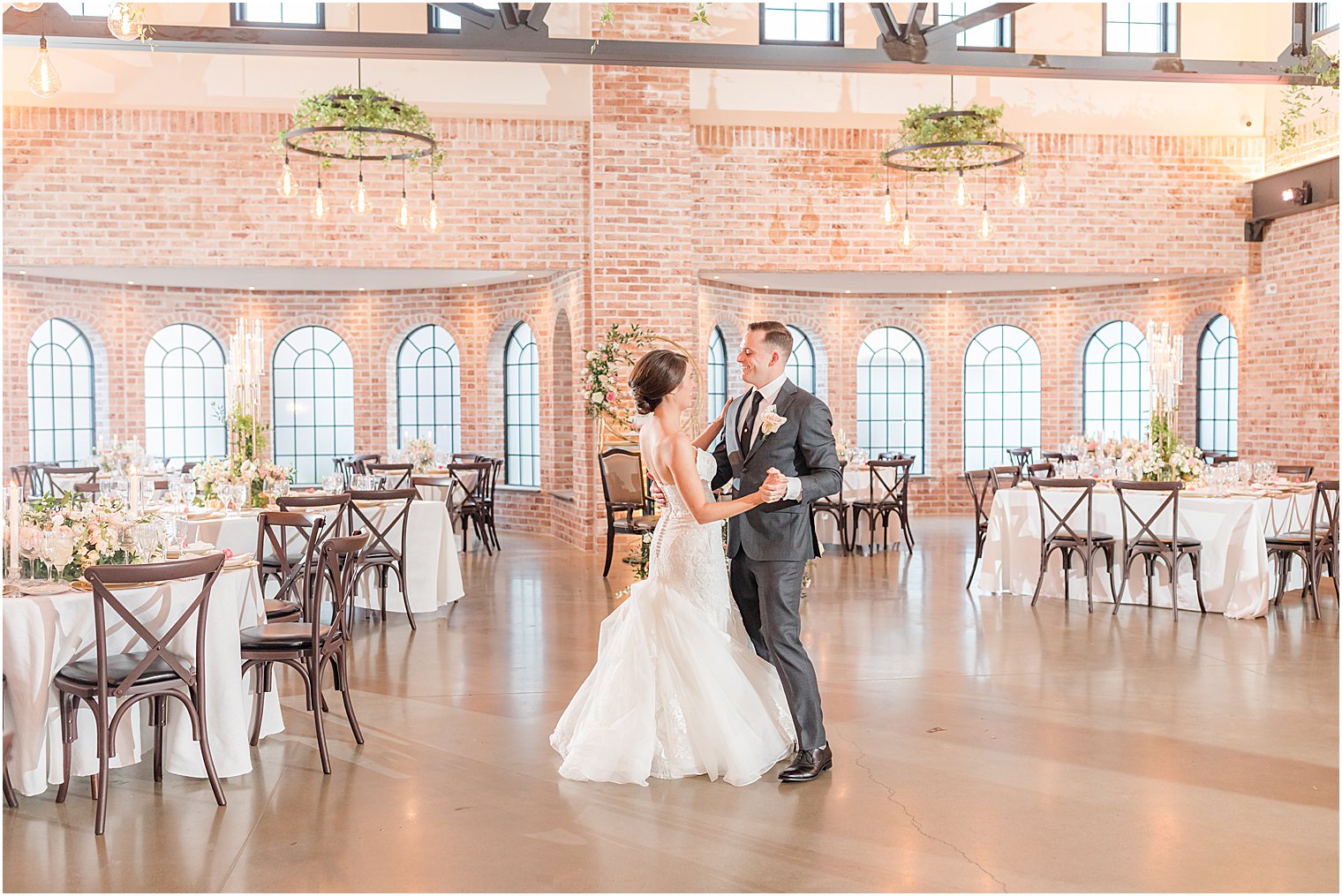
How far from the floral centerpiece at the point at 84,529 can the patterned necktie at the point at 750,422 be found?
257 centimetres

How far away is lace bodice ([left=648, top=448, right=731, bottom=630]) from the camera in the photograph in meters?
4.48

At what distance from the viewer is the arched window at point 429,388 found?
14273 millimetres

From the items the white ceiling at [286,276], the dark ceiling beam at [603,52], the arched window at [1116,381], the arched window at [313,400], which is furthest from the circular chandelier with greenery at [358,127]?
the arched window at [1116,381]

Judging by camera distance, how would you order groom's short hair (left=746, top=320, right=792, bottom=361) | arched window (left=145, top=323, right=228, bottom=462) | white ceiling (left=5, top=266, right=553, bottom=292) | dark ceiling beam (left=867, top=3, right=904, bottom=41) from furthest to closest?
arched window (left=145, top=323, right=228, bottom=462) < white ceiling (left=5, top=266, right=553, bottom=292) < dark ceiling beam (left=867, top=3, right=904, bottom=41) < groom's short hair (left=746, top=320, right=792, bottom=361)

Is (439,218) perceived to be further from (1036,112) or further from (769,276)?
(1036,112)

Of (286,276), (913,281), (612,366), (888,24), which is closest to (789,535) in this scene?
(888,24)

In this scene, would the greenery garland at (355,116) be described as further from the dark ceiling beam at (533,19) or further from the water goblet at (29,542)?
A: the water goblet at (29,542)

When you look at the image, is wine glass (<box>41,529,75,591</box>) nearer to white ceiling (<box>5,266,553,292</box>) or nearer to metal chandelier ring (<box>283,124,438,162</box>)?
metal chandelier ring (<box>283,124,438,162</box>)

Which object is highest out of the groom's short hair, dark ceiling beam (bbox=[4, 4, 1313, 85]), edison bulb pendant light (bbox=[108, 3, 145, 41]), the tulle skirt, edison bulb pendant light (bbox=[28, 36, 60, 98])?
dark ceiling beam (bbox=[4, 4, 1313, 85])

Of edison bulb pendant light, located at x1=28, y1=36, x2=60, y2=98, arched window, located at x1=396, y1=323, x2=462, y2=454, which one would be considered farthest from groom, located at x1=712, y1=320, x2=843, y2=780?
arched window, located at x1=396, y1=323, x2=462, y2=454

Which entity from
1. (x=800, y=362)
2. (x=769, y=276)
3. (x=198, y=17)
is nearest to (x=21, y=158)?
(x=198, y=17)

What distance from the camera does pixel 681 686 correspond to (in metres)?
4.35

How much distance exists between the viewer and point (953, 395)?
15.3 m

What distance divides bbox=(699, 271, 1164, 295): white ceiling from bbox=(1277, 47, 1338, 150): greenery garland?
1.94 m
